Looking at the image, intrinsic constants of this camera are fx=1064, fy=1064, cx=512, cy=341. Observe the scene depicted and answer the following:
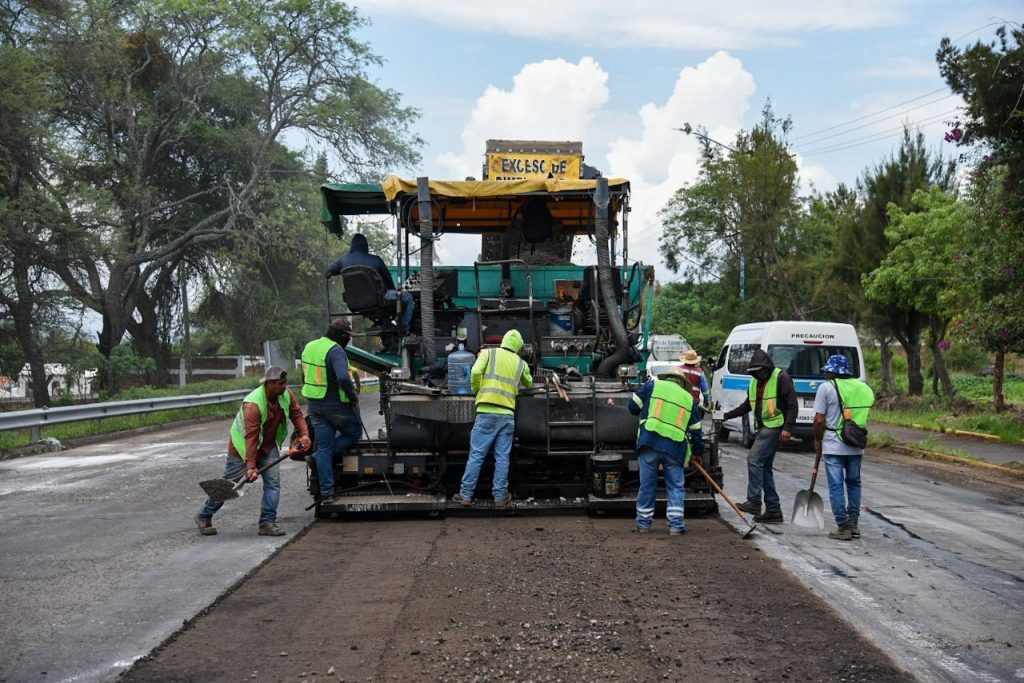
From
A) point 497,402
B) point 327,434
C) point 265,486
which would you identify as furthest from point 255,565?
point 497,402

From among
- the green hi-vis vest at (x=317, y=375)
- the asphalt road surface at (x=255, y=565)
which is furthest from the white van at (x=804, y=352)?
the green hi-vis vest at (x=317, y=375)

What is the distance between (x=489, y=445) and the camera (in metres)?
9.87

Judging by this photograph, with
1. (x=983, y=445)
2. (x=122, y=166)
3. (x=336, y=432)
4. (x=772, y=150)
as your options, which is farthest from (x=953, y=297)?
(x=122, y=166)

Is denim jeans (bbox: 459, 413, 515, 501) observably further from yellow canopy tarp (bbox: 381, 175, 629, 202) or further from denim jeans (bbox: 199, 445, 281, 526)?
yellow canopy tarp (bbox: 381, 175, 629, 202)

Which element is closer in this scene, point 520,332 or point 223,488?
point 223,488

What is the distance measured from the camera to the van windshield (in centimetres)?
1906

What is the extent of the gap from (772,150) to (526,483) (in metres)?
25.0

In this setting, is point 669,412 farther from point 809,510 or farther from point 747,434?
point 747,434

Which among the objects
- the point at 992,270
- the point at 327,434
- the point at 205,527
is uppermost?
the point at 992,270

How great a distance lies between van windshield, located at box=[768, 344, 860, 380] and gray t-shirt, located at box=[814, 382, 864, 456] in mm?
9647

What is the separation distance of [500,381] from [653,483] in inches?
65.1

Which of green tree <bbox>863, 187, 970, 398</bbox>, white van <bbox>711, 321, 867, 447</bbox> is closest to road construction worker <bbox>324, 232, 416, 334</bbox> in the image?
white van <bbox>711, 321, 867, 447</bbox>

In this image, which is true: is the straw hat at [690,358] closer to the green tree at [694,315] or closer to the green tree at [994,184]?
the green tree at [994,184]

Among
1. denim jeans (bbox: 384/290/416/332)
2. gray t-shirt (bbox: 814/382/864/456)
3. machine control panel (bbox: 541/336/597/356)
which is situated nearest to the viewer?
gray t-shirt (bbox: 814/382/864/456)
